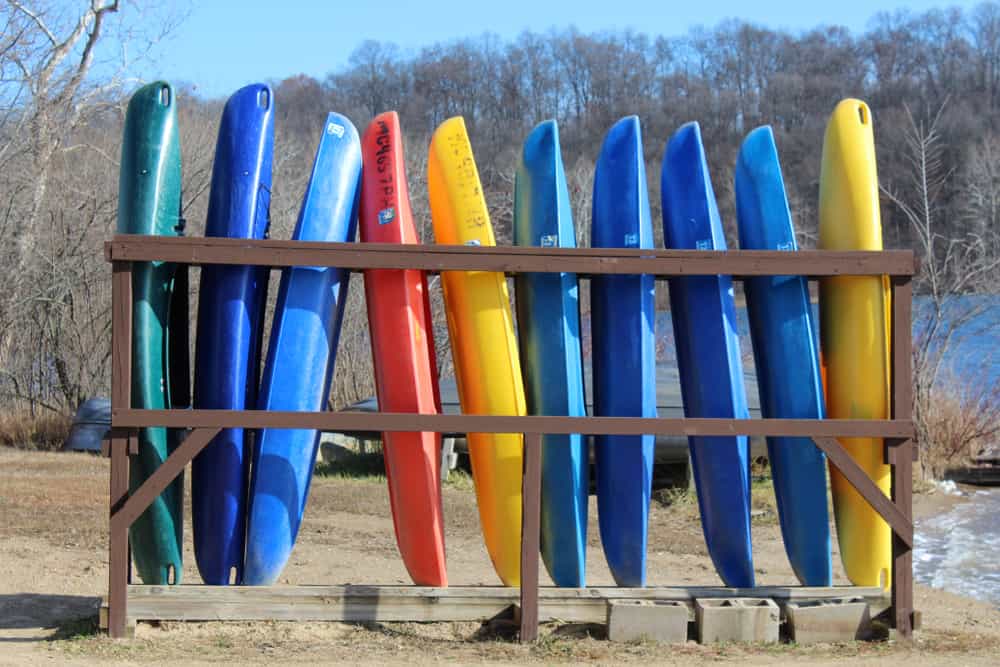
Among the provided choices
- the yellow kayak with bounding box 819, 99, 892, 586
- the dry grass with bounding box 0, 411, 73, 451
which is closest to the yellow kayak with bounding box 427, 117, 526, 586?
the yellow kayak with bounding box 819, 99, 892, 586

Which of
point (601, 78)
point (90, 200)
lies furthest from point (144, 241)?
point (601, 78)

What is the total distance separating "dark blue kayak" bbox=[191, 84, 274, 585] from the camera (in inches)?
214

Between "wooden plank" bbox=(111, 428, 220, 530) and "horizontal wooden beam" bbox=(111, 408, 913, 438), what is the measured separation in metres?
0.05

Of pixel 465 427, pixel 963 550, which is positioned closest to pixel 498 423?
pixel 465 427

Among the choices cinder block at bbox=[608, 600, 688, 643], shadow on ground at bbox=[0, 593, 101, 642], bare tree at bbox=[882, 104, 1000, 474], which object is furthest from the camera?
bare tree at bbox=[882, 104, 1000, 474]

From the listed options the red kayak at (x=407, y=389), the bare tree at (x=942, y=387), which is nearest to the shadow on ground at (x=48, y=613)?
the red kayak at (x=407, y=389)

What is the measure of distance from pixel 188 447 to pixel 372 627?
116 cm

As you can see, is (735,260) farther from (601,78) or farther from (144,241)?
(601,78)

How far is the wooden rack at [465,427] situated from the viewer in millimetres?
5086

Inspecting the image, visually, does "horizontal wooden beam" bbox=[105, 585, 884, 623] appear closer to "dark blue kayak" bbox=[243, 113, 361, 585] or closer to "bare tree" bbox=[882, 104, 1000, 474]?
"dark blue kayak" bbox=[243, 113, 361, 585]

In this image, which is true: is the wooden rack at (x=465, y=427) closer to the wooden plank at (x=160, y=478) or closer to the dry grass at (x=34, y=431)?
the wooden plank at (x=160, y=478)

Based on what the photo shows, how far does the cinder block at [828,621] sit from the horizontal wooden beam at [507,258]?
59.2 inches

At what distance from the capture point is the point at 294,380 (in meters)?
5.47

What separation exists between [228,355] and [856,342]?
2.92 m
